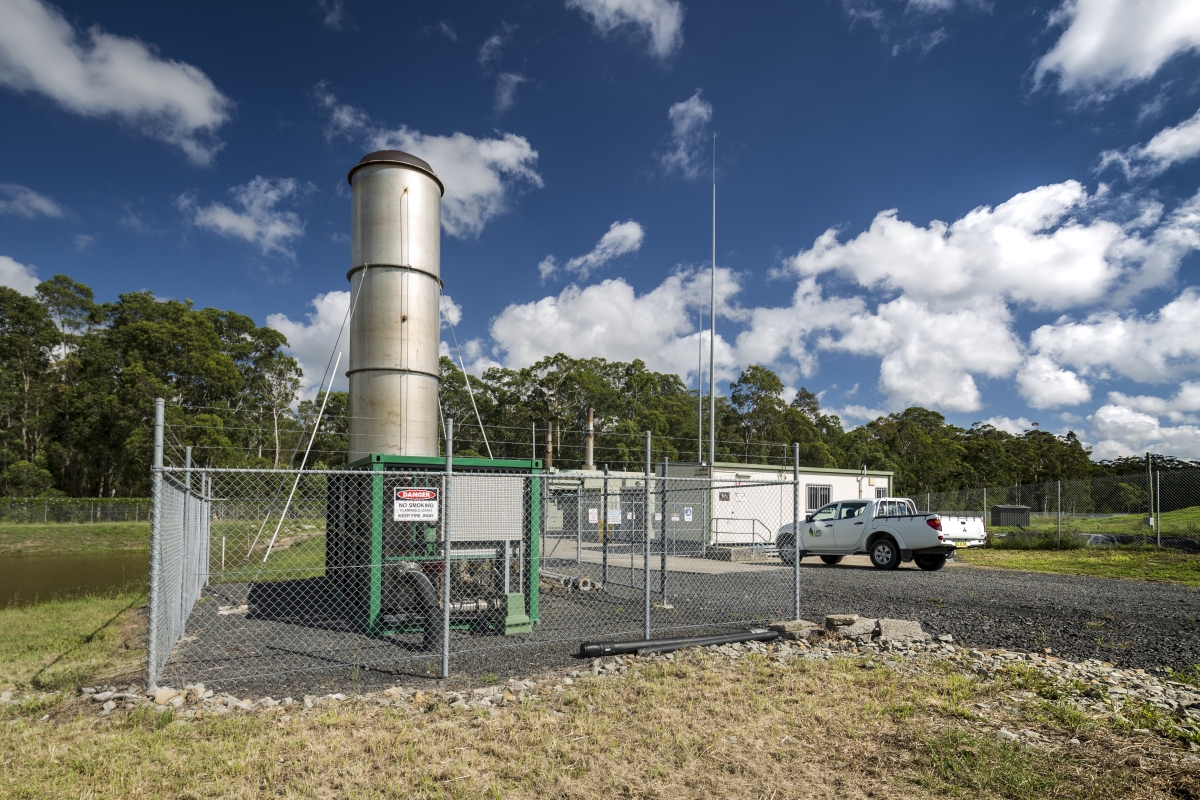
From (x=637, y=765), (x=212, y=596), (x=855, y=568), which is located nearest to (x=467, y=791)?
(x=637, y=765)

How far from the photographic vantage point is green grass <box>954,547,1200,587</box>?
14.1 metres

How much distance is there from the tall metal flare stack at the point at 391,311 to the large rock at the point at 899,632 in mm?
6685

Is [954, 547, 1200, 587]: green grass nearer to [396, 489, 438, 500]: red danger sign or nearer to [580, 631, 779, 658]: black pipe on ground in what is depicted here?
[580, 631, 779, 658]: black pipe on ground

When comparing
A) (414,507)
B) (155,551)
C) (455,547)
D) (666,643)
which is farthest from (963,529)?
(155,551)

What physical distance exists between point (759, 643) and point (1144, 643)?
4066 millimetres

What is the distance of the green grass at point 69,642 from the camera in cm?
644

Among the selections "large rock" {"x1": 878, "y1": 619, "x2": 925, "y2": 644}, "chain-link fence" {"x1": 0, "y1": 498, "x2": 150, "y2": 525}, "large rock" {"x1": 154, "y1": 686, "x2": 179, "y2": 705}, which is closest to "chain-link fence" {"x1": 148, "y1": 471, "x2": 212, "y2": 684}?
"large rock" {"x1": 154, "y1": 686, "x2": 179, "y2": 705}

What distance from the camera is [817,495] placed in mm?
25984

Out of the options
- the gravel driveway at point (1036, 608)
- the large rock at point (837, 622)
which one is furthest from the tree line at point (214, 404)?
the large rock at point (837, 622)

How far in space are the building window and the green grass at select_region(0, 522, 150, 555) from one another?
1000 inches

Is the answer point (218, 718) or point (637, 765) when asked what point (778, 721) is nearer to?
point (637, 765)

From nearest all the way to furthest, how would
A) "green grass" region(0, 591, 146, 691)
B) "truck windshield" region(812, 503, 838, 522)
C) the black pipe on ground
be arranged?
"green grass" region(0, 591, 146, 691), the black pipe on ground, "truck windshield" region(812, 503, 838, 522)

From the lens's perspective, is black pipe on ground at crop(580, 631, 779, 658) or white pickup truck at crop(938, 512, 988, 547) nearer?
black pipe on ground at crop(580, 631, 779, 658)

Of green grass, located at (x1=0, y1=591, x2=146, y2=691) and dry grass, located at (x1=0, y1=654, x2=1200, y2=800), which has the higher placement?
dry grass, located at (x1=0, y1=654, x2=1200, y2=800)
